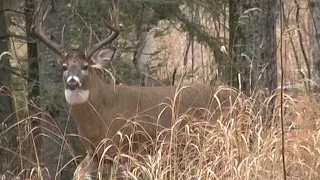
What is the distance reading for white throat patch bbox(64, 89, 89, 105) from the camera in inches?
281

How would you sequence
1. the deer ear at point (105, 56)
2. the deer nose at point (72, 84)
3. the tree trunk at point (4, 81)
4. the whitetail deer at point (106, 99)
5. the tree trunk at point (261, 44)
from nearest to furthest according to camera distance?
the deer nose at point (72, 84)
the whitetail deer at point (106, 99)
the tree trunk at point (261, 44)
the deer ear at point (105, 56)
the tree trunk at point (4, 81)

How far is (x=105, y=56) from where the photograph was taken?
7641 mm

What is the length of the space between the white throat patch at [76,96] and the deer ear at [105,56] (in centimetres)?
33

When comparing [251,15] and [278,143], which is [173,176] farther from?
[251,15]

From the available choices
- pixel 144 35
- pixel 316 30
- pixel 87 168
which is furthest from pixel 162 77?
pixel 87 168

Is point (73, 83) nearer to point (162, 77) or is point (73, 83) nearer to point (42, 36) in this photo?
point (42, 36)

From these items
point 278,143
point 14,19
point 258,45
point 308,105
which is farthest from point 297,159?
Answer: point 14,19

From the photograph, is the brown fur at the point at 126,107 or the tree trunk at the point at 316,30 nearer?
the brown fur at the point at 126,107

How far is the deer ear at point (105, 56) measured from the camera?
7.61m

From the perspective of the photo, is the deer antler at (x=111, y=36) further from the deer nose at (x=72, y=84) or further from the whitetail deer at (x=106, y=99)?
the deer nose at (x=72, y=84)

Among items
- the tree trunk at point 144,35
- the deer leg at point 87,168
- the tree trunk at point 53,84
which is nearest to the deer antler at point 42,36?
the tree trunk at point 53,84

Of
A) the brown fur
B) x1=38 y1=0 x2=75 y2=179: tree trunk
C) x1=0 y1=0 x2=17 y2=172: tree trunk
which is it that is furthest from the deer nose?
x1=0 y1=0 x2=17 y2=172: tree trunk

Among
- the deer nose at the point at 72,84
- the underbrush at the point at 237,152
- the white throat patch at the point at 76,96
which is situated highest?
the deer nose at the point at 72,84

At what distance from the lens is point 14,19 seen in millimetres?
10883
